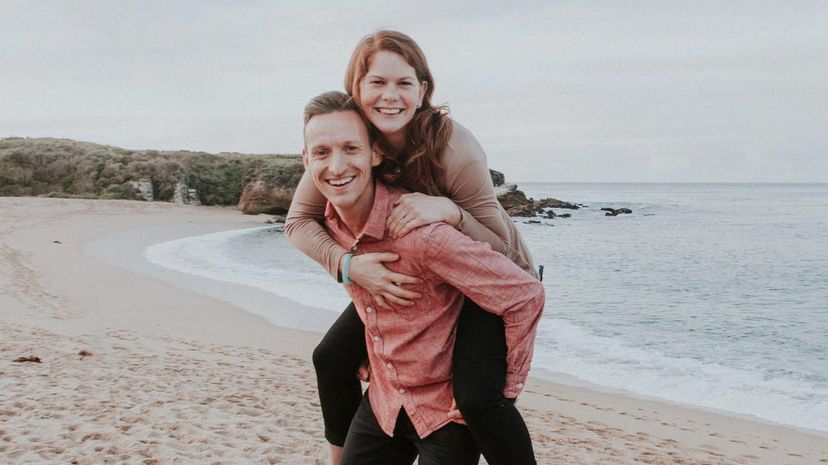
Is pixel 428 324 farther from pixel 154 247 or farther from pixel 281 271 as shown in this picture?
pixel 154 247

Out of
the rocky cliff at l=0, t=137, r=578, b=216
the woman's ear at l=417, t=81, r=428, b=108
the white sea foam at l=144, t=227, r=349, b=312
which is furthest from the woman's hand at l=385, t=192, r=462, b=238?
the rocky cliff at l=0, t=137, r=578, b=216

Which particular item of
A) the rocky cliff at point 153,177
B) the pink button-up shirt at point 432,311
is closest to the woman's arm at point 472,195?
the pink button-up shirt at point 432,311

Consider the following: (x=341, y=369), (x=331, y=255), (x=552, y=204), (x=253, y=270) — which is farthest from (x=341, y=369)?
(x=552, y=204)

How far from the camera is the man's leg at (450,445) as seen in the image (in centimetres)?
240

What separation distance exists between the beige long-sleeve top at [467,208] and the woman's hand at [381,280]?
0.14 metres

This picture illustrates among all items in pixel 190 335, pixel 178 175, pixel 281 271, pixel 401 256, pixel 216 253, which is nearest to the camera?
pixel 401 256

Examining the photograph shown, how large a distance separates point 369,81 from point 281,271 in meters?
16.8

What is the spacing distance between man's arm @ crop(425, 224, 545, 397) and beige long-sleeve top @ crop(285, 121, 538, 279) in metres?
0.22

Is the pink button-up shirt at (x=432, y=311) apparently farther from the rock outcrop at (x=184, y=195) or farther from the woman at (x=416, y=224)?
the rock outcrop at (x=184, y=195)

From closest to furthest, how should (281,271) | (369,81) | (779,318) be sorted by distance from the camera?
(369,81) < (779,318) < (281,271)

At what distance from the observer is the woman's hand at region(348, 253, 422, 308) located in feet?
7.84

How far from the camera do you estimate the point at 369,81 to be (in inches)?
103

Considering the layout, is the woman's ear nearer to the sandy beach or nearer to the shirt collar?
the shirt collar

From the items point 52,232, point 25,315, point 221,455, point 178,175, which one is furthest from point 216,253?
point 178,175
